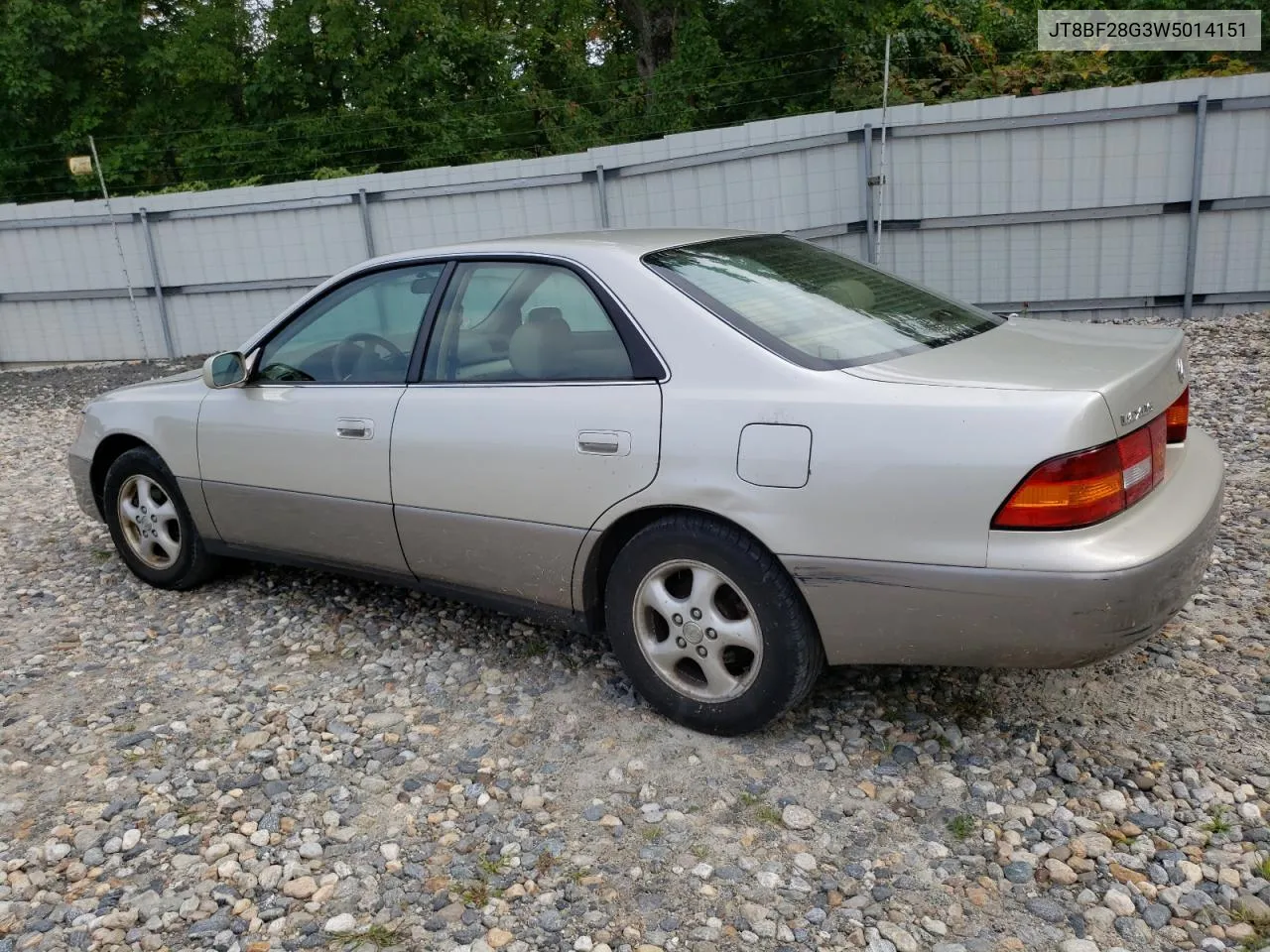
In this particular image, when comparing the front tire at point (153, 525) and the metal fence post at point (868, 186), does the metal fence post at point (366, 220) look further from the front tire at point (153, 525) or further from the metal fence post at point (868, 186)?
the front tire at point (153, 525)

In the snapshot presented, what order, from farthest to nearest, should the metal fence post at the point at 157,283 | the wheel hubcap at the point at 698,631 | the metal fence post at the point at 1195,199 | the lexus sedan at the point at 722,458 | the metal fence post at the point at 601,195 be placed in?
the metal fence post at the point at 157,283 < the metal fence post at the point at 601,195 < the metal fence post at the point at 1195,199 < the wheel hubcap at the point at 698,631 < the lexus sedan at the point at 722,458

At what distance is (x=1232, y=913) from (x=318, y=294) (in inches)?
143

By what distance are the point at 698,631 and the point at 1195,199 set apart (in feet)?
27.1

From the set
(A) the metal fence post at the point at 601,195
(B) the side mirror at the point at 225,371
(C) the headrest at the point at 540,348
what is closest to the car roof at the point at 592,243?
(C) the headrest at the point at 540,348

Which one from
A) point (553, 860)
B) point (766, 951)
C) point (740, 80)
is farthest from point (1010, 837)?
point (740, 80)

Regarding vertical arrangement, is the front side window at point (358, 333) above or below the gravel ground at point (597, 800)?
above

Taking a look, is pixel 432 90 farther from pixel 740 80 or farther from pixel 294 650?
pixel 294 650

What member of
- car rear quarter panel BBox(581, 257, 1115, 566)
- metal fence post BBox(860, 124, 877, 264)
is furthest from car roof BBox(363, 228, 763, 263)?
metal fence post BBox(860, 124, 877, 264)

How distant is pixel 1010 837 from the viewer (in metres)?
2.76

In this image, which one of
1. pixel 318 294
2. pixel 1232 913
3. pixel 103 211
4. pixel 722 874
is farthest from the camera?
pixel 103 211

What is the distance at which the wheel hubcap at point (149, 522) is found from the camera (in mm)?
4836

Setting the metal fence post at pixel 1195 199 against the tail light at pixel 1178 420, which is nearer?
the tail light at pixel 1178 420

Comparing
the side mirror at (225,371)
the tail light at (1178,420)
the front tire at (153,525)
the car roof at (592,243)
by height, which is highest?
the car roof at (592,243)

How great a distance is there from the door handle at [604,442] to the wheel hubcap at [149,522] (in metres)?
2.44
